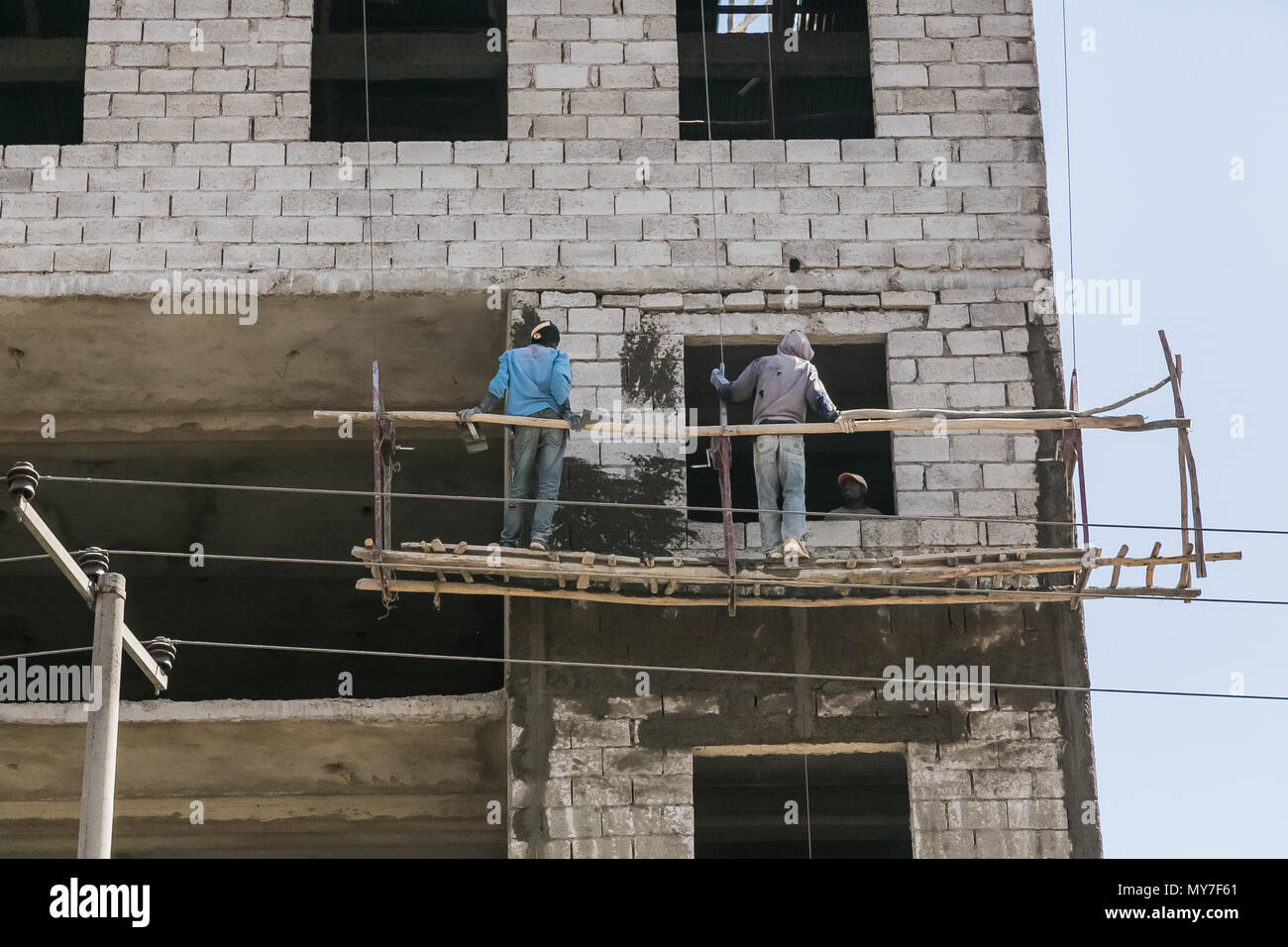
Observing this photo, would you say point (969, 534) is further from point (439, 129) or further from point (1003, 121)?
point (439, 129)

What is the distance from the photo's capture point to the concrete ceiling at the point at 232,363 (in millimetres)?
14938

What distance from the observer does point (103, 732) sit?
10.1 metres

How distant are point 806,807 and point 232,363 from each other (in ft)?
19.4

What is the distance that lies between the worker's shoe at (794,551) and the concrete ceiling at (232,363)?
10.5 ft

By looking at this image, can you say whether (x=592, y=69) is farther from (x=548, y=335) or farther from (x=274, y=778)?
(x=274, y=778)

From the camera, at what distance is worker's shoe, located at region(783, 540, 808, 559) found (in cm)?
1296

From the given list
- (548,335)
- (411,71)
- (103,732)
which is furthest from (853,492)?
(103,732)

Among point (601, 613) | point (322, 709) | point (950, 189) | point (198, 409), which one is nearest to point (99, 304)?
point (198, 409)

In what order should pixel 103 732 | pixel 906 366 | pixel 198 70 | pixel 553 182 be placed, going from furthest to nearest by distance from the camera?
pixel 198 70 < pixel 553 182 < pixel 906 366 < pixel 103 732

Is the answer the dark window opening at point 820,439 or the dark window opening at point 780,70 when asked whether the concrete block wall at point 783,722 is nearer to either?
the dark window opening at point 820,439

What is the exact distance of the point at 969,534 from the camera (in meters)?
13.9

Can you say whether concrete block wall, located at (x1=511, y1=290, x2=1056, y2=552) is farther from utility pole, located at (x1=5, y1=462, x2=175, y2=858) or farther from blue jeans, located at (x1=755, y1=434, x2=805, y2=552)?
utility pole, located at (x1=5, y1=462, x2=175, y2=858)
